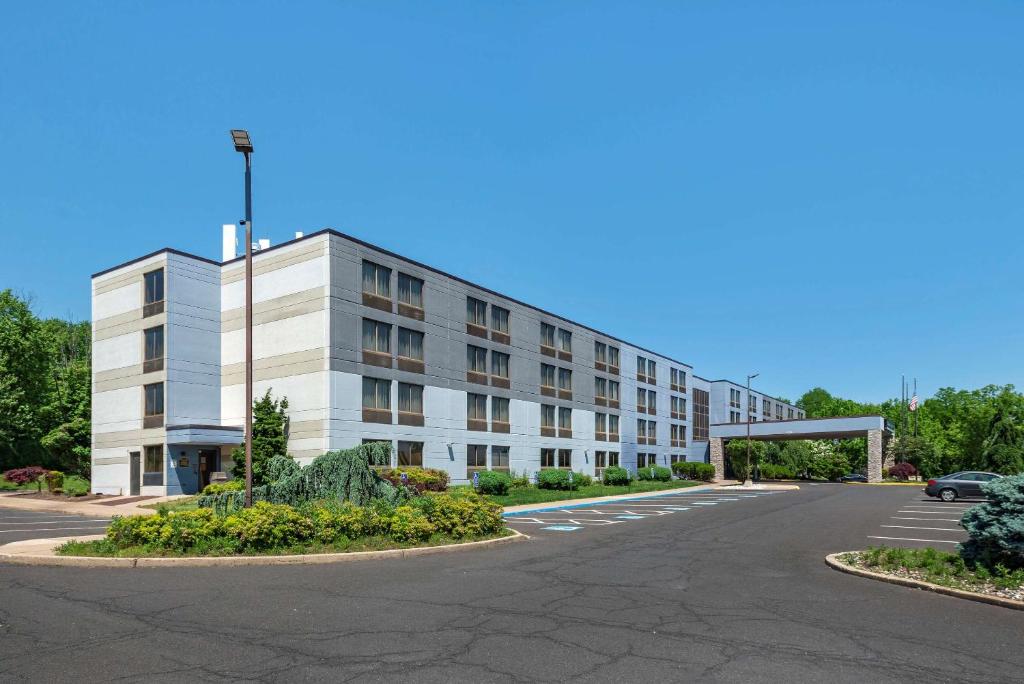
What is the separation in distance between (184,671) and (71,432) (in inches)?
2031

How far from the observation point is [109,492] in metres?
39.7

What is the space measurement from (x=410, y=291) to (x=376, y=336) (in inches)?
142

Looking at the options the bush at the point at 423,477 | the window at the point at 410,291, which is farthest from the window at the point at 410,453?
the window at the point at 410,291

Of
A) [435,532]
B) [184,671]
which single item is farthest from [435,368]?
[184,671]

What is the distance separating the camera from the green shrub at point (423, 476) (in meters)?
35.2

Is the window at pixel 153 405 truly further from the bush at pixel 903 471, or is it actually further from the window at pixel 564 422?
the bush at pixel 903 471

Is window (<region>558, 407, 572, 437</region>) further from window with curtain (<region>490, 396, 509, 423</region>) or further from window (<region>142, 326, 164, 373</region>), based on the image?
window (<region>142, 326, 164, 373</region>)

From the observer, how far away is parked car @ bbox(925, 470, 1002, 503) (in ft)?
120

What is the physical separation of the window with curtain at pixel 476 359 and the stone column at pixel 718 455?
40196mm

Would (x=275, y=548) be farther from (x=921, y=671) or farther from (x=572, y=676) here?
(x=921, y=671)

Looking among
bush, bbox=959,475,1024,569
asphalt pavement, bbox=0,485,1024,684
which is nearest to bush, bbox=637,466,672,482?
asphalt pavement, bbox=0,485,1024,684

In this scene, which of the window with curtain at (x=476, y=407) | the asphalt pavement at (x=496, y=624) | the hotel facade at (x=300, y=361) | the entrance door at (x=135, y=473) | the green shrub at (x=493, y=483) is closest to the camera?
the asphalt pavement at (x=496, y=624)

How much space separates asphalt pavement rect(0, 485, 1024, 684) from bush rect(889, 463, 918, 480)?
68.7m

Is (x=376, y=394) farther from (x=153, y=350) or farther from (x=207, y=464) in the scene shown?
(x=153, y=350)
